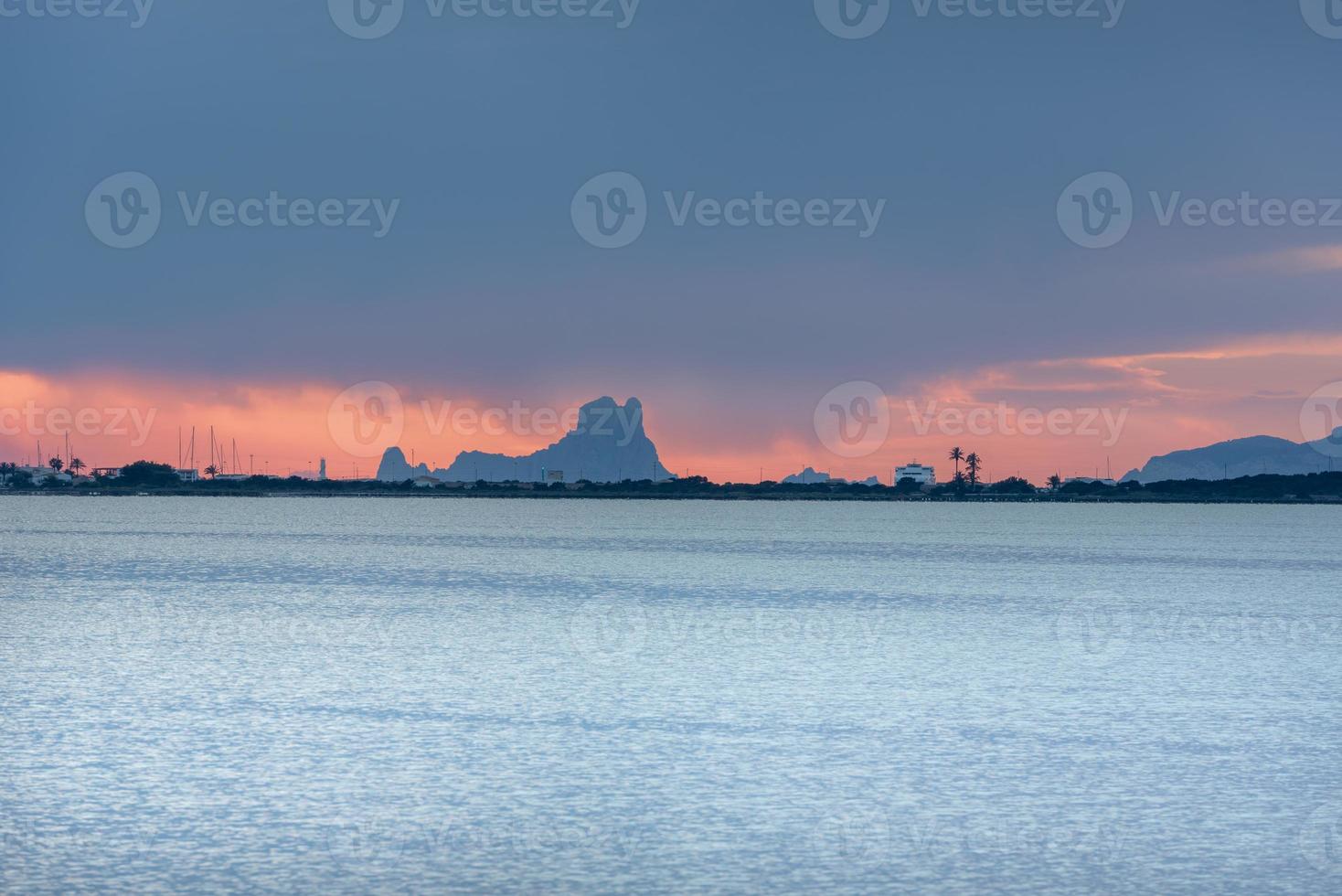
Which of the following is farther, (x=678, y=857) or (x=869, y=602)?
(x=869, y=602)

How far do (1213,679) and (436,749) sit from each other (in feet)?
78.6

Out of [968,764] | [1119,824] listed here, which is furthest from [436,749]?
[1119,824]

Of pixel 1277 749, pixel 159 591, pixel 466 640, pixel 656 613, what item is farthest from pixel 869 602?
pixel 1277 749

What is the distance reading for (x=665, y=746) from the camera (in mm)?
28188

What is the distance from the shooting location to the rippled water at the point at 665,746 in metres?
19.1

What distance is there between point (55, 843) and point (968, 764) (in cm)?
1574

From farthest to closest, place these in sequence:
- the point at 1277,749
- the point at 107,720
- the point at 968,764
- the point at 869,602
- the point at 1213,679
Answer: the point at 869,602 → the point at 1213,679 → the point at 107,720 → the point at 1277,749 → the point at 968,764

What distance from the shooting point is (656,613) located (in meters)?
62.8

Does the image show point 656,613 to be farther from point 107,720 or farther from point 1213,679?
point 107,720

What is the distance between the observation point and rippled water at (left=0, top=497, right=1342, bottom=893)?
19.1 metres

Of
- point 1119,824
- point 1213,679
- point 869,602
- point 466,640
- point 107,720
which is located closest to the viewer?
point 1119,824

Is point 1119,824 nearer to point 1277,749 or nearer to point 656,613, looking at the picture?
point 1277,749

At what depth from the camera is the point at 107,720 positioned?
30.4 m

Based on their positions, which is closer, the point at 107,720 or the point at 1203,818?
the point at 1203,818
